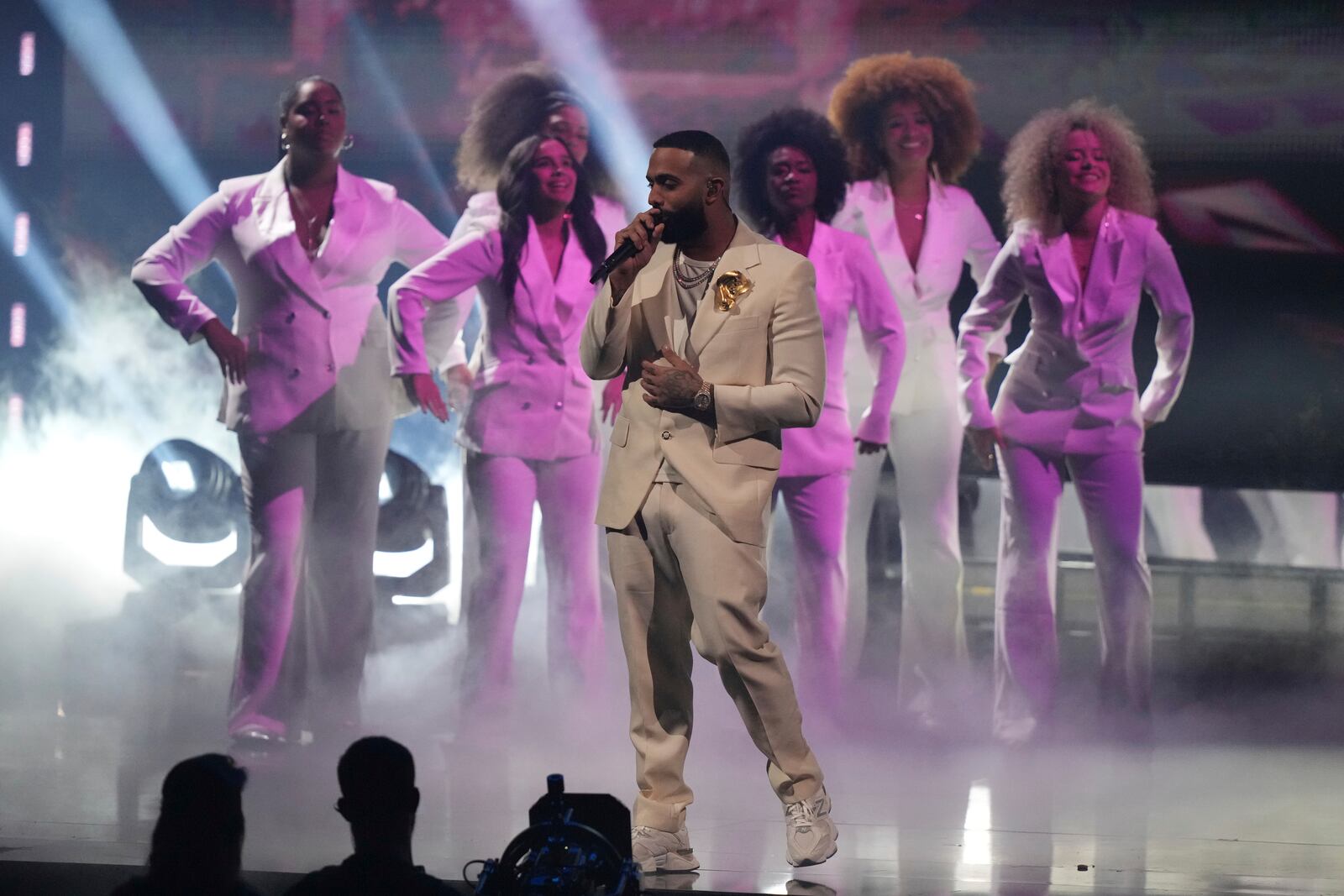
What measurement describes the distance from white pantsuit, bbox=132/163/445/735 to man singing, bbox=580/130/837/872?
6.55ft

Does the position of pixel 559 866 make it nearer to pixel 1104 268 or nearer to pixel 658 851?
pixel 658 851

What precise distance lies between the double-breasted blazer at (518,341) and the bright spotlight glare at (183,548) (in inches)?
32.5

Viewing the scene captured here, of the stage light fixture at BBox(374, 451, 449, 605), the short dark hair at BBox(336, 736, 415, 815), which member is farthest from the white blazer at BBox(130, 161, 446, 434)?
the short dark hair at BBox(336, 736, 415, 815)

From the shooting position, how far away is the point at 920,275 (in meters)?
4.39

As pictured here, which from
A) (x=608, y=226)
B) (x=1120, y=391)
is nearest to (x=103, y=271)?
(x=608, y=226)

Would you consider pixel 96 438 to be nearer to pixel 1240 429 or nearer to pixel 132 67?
pixel 132 67

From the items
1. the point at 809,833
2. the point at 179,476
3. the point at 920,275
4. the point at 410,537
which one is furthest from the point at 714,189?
the point at 179,476

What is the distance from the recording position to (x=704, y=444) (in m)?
2.55

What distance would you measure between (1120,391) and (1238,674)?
927mm

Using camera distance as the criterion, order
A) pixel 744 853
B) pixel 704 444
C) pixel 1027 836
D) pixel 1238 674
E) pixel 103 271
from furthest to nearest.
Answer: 1. pixel 103 271
2. pixel 1238 674
3. pixel 1027 836
4. pixel 744 853
5. pixel 704 444

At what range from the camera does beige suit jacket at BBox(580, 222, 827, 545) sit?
251 centimetres

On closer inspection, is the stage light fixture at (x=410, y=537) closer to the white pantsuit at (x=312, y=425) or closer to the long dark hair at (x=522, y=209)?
the white pantsuit at (x=312, y=425)

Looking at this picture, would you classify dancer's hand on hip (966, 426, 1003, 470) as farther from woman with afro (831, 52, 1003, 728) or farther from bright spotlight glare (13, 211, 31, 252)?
bright spotlight glare (13, 211, 31, 252)

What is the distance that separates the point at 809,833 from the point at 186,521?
2768 mm
